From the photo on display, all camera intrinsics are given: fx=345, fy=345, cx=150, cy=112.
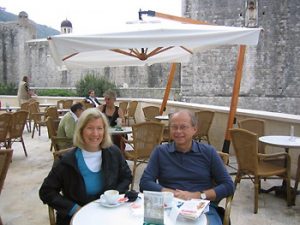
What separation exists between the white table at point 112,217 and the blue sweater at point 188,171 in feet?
1.53

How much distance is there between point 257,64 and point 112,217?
653 inches

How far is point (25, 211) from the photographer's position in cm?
371

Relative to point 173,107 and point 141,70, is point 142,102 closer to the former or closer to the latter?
point 173,107

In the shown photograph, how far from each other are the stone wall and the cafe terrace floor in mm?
12424

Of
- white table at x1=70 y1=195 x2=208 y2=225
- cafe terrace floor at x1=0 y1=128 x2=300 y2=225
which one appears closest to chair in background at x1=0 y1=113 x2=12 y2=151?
cafe terrace floor at x1=0 y1=128 x2=300 y2=225

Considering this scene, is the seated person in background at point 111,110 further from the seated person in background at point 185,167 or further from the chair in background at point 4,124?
the seated person in background at point 185,167

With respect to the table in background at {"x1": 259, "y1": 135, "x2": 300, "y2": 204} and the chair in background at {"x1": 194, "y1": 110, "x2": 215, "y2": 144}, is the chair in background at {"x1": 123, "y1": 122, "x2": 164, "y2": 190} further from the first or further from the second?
the chair in background at {"x1": 194, "y1": 110, "x2": 215, "y2": 144}

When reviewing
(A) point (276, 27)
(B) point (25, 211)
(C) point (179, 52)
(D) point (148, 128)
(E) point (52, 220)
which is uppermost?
(A) point (276, 27)

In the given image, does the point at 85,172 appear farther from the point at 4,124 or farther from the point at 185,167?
the point at 4,124

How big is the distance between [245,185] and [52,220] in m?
3.08

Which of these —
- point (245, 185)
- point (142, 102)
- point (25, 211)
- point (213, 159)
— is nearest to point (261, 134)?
point (245, 185)

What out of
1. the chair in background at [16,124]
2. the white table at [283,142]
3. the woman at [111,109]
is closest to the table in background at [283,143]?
the white table at [283,142]

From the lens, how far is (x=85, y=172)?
87.7 inches

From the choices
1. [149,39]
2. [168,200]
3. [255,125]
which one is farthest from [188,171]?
[255,125]
